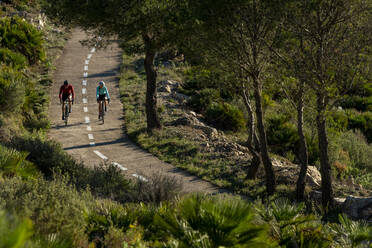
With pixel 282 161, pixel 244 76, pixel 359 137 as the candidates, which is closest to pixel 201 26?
pixel 244 76

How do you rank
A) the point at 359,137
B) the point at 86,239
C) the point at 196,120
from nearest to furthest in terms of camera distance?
the point at 86,239 < the point at 196,120 < the point at 359,137

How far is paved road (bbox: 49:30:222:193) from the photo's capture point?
1536 cm

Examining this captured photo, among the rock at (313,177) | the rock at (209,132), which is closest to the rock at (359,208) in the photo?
the rock at (313,177)

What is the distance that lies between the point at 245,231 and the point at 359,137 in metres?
20.4

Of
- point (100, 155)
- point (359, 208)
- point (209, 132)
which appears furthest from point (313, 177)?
point (100, 155)

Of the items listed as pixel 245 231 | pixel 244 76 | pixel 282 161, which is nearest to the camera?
pixel 245 231

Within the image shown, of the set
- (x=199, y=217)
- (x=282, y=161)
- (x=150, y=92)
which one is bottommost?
(x=282, y=161)

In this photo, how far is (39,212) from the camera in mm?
6305

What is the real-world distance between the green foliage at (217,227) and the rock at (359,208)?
779cm

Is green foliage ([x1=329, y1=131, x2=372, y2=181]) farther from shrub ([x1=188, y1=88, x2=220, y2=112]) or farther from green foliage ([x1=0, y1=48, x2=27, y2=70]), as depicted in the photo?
green foliage ([x1=0, y1=48, x2=27, y2=70])

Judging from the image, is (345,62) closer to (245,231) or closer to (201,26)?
(201,26)

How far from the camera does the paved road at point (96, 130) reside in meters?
15.4

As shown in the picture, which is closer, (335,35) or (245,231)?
(245,231)

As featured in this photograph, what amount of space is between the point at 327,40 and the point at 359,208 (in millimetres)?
4424
